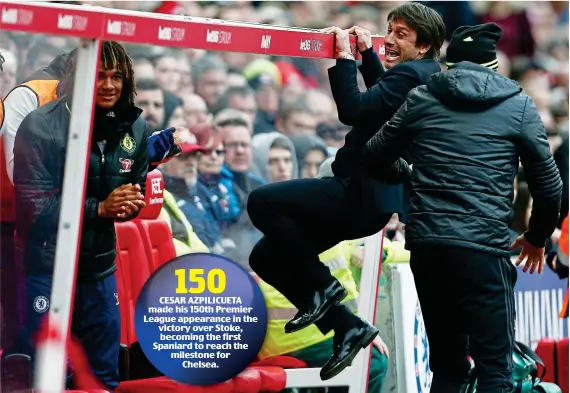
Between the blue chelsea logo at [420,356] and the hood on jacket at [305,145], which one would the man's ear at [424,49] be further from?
the blue chelsea logo at [420,356]

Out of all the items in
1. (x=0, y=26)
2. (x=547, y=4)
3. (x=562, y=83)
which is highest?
(x=547, y=4)

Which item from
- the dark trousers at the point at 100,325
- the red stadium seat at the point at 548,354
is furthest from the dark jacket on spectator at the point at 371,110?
the red stadium seat at the point at 548,354

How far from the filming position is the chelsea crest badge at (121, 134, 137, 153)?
6168 mm

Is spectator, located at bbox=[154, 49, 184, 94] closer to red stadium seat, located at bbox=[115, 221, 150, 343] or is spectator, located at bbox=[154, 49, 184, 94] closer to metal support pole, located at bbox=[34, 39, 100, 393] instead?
metal support pole, located at bbox=[34, 39, 100, 393]

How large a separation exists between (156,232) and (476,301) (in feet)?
5.92

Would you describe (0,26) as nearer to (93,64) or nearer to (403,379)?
(93,64)

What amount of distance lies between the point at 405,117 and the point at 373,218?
2.22 ft

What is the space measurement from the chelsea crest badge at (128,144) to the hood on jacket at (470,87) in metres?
1.39

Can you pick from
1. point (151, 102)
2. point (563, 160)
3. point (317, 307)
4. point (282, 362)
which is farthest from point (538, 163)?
point (563, 160)

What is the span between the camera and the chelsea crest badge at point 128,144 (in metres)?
6.17

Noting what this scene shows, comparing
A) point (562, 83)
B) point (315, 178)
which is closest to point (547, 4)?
point (562, 83)

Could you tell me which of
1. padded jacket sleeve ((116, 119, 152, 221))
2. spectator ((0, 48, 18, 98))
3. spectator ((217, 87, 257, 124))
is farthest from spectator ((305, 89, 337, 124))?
spectator ((0, 48, 18, 98))

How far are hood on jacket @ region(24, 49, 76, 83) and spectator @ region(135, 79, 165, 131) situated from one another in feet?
2.09

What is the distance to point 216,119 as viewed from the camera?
21.4 feet
